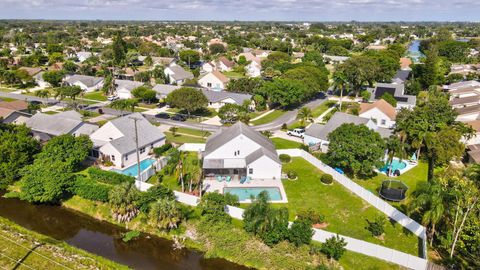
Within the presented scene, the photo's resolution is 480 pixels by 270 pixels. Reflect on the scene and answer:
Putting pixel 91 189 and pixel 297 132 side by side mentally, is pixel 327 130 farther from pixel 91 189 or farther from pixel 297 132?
pixel 91 189

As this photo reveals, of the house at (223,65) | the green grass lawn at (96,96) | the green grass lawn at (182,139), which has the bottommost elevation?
the green grass lawn at (182,139)

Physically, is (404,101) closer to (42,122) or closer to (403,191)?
(403,191)

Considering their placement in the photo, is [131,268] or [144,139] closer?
[131,268]

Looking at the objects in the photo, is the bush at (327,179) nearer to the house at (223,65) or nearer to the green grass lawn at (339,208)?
the green grass lawn at (339,208)

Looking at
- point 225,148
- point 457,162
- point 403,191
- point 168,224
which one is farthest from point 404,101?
point 168,224

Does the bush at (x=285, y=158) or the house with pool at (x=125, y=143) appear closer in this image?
the house with pool at (x=125, y=143)

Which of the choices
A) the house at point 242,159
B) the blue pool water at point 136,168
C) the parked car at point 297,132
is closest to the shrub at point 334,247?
the house at point 242,159

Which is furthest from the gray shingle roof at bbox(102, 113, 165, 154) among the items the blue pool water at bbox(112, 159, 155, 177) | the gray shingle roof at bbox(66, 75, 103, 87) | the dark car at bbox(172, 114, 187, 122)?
the gray shingle roof at bbox(66, 75, 103, 87)

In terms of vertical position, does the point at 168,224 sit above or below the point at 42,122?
below
